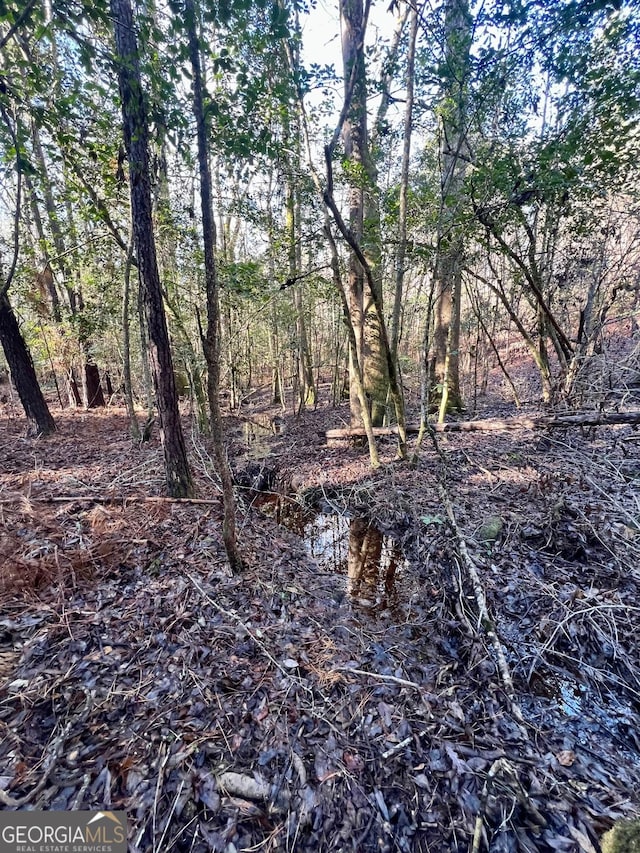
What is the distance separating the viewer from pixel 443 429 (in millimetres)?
8008

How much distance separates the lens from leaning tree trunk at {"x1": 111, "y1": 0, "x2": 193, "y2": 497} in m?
3.24

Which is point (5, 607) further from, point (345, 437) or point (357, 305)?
point (357, 305)

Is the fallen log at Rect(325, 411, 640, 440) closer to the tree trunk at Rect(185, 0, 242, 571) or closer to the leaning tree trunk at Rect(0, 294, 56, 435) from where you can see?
the tree trunk at Rect(185, 0, 242, 571)

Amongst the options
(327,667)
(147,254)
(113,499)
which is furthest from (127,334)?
(327,667)

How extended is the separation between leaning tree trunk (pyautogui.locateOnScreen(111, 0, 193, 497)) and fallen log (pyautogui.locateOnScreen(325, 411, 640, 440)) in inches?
160

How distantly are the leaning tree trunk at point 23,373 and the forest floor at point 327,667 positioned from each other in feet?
10.0

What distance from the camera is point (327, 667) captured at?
293cm

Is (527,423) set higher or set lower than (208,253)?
lower

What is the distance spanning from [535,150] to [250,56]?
13.8 ft

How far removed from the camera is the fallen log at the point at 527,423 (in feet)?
16.5

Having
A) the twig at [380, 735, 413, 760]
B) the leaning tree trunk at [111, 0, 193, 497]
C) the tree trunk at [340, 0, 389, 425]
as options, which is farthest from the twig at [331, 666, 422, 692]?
the tree trunk at [340, 0, 389, 425]

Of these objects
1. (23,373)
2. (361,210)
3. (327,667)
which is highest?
(361,210)

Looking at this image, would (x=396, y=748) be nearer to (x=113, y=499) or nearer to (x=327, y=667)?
(x=327, y=667)

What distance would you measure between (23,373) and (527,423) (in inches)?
421
